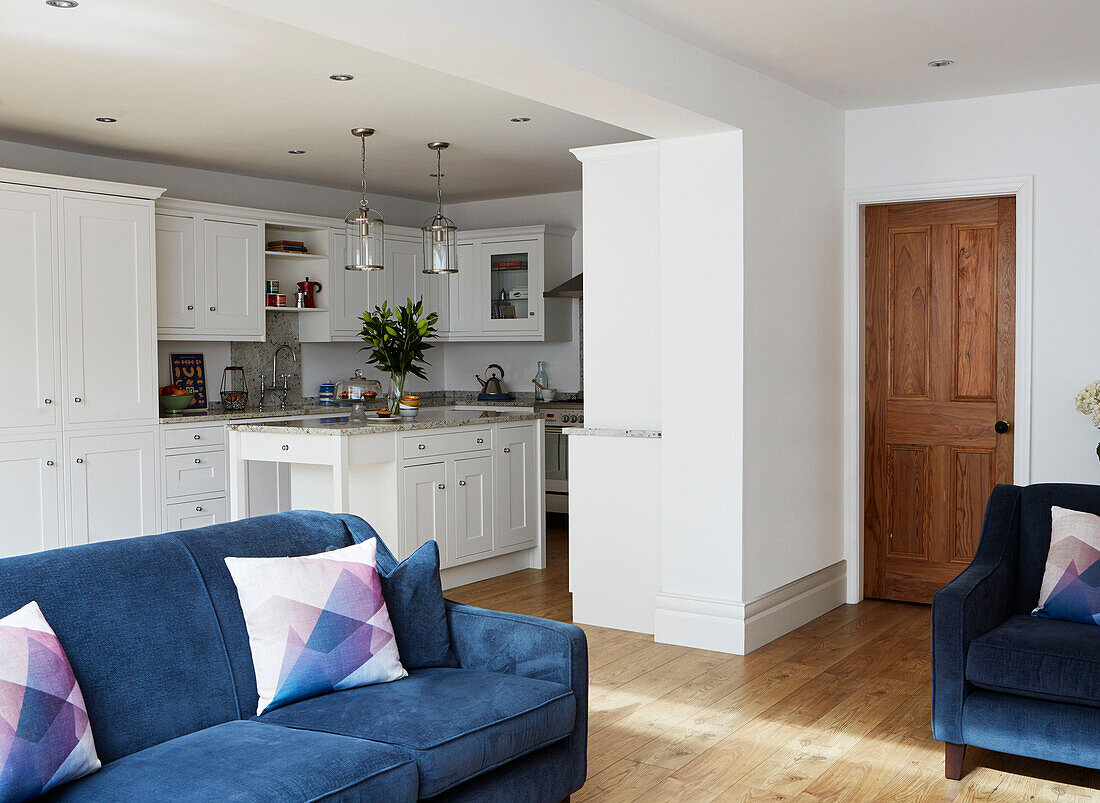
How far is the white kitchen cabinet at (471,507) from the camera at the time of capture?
18.0 ft

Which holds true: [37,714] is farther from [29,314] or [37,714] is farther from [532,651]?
[29,314]

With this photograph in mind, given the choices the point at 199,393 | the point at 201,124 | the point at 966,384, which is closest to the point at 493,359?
the point at 199,393

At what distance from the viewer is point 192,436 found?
6.03m

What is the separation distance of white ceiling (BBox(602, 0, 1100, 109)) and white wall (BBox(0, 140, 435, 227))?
337 cm

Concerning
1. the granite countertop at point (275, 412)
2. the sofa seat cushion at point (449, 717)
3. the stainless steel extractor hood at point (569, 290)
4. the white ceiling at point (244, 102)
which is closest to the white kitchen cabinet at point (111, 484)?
the granite countertop at point (275, 412)

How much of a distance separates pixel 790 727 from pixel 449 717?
1.58 m

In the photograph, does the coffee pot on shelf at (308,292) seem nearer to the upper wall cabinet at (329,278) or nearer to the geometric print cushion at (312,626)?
the upper wall cabinet at (329,278)

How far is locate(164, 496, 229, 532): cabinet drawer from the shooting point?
5.92m

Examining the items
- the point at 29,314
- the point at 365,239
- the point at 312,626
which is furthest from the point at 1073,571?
the point at 29,314

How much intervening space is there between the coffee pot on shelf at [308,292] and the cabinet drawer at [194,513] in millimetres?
1561

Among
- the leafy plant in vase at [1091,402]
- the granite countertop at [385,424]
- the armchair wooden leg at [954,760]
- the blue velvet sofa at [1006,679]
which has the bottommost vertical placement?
the armchair wooden leg at [954,760]

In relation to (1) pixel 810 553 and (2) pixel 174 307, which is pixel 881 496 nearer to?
(1) pixel 810 553

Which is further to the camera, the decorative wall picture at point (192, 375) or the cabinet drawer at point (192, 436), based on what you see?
the decorative wall picture at point (192, 375)

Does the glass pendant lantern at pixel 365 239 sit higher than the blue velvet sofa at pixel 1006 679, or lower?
higher
